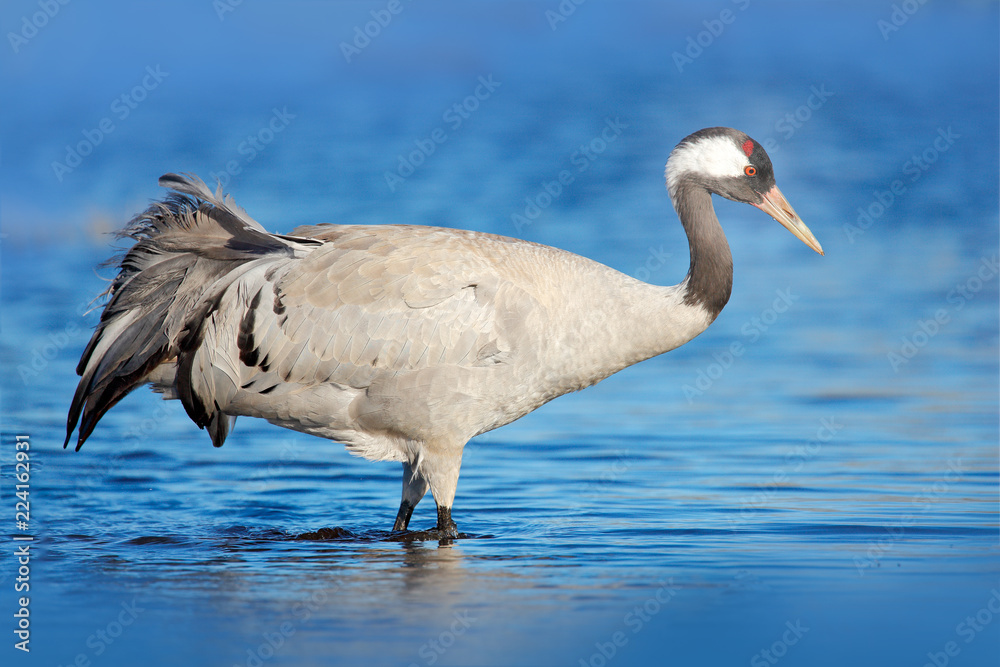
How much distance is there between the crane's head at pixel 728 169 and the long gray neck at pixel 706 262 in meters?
0.16

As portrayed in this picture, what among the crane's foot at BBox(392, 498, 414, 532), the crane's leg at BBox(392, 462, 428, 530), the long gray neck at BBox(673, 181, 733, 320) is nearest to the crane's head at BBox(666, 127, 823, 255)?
the long gray neck at BBox(673, 181, 733, 320)

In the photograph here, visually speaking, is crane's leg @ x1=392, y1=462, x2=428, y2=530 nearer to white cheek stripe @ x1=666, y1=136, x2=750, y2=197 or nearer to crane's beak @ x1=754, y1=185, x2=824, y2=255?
white cheek stripe @ x1=666, y1=136, x2=750, y2=197

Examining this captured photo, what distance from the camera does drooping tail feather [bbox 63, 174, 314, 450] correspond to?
22.5 ft

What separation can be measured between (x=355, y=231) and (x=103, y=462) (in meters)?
3.06

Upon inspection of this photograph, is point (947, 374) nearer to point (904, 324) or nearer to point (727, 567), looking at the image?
point (904, 324)

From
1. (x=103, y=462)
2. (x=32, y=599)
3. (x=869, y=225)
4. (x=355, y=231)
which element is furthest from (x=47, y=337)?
(x=869, y=225)

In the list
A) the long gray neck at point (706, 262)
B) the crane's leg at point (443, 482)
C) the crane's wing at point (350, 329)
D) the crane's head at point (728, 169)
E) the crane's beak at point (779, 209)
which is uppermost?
the crane's head at point (728, 169)

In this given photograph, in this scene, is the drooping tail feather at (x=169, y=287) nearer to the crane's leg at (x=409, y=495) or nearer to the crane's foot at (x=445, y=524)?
the crane's leg at (x=409, y=495)

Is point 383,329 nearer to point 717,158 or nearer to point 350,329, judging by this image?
point 350,329

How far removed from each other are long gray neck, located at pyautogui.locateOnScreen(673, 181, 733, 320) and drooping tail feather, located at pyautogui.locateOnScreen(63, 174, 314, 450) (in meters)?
2.24

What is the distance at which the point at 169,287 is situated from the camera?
6984mm

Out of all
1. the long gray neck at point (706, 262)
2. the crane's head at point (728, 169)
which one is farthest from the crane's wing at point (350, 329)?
the crane's head at point (728, 169)

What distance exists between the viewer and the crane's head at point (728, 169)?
6.98 m

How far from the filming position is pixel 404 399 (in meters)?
6.57
